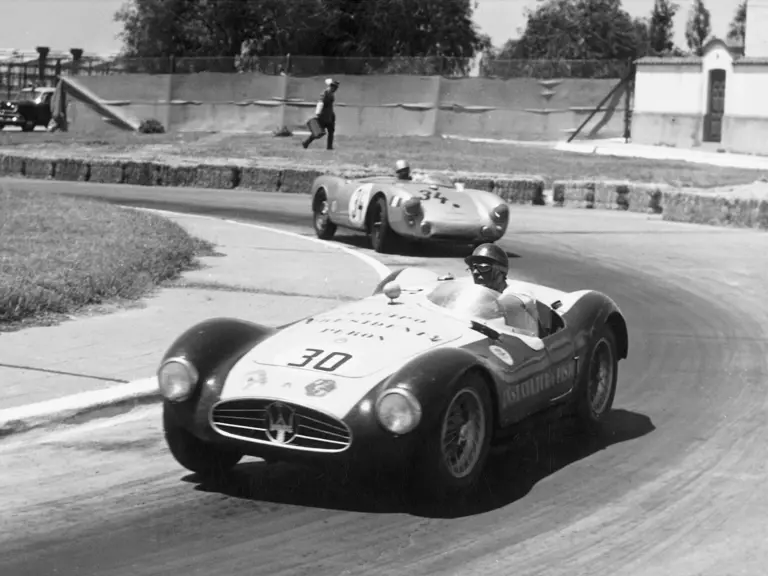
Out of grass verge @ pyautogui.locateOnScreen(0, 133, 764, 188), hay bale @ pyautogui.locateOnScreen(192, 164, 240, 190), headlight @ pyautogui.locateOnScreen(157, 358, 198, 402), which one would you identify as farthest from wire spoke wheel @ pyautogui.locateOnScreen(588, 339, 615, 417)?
hay bale @ pyautogui.locateOnScreen(192, 164, 240, 190)

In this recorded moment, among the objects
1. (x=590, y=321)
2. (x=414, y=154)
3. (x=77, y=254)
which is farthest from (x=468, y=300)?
(x=414, y=154)

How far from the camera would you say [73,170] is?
27.0m

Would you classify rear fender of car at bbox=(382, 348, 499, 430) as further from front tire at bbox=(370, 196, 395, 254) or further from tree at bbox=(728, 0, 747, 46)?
tree at bbox=(728, 0, 747, 46)

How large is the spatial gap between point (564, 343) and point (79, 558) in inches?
126

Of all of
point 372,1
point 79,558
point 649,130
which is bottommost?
point 79,558

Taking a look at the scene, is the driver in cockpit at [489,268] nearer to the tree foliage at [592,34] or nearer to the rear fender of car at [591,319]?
the rear fender of car at [591,319]

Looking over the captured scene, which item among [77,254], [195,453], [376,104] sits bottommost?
[195,453]

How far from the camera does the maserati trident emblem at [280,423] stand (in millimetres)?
6137

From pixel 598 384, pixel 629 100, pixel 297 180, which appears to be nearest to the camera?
pixel 598 384

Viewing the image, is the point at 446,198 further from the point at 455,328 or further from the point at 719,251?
the point at 455,328

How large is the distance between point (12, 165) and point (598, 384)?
21.8 m

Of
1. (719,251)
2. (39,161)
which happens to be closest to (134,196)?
(39,161)

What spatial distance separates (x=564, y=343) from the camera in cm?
761

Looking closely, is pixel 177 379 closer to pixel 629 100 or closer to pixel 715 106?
pixel 715 106
